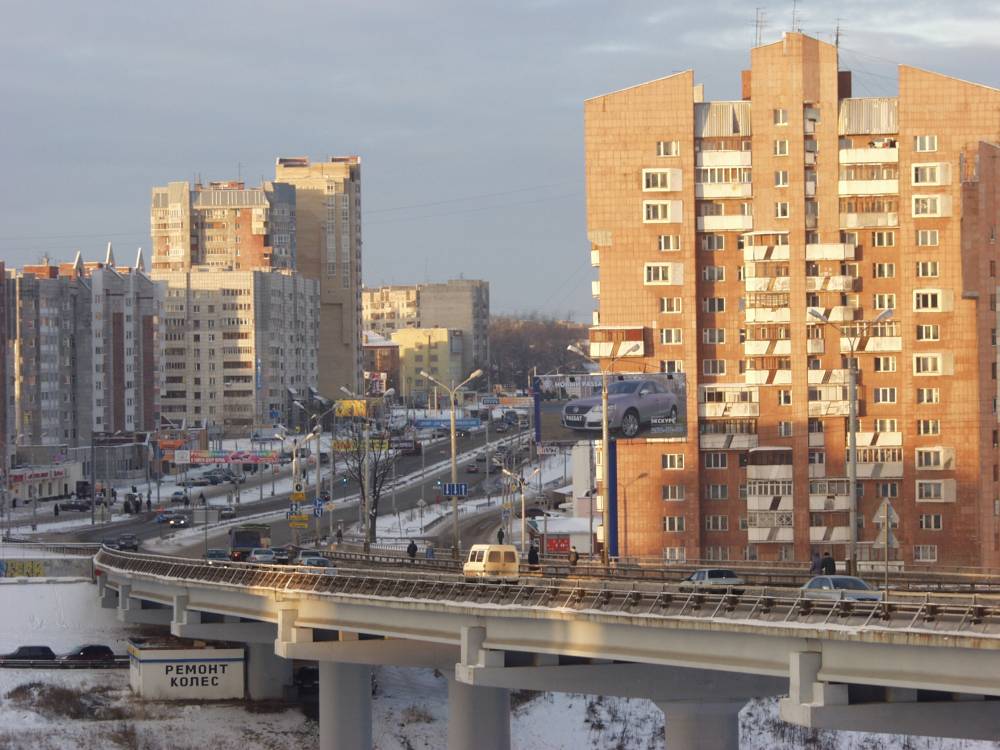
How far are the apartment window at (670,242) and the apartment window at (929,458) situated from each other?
16.6 m

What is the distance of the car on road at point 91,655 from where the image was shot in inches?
3292

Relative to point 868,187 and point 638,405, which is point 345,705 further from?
point 868,187

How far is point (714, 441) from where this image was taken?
326ft

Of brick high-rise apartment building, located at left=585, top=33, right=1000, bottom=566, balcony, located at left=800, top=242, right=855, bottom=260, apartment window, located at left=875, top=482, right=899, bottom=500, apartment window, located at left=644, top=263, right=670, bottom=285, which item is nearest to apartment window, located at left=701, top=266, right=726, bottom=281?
brick high-rise apartment building, located at left=585, top=33, right=1000, bottom=566

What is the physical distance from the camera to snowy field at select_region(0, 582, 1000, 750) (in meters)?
73.2

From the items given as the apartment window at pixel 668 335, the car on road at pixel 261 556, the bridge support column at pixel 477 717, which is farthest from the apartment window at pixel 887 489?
the bridge support column at pixel 477 717

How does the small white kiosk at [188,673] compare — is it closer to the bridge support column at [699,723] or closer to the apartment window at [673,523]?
the apartment window at [673,523]

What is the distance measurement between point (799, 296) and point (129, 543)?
A: 4650 centimetres

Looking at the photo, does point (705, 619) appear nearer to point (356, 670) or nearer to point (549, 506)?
point (356, 670)

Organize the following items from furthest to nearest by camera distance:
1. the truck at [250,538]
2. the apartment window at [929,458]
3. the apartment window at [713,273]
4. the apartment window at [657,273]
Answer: the truck at [250,538] → the apartment window at [713,273] → the apartment window at [657,273] → the apartment window at [929,458]

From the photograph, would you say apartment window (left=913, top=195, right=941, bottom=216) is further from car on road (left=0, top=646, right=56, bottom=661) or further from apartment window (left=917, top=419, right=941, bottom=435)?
car on road (left=0, top=646, right=56, bottom=661)

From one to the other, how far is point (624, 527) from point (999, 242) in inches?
957

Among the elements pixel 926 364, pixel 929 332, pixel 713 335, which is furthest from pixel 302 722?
pixel 929 332

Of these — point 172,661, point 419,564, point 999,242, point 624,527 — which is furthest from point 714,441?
point 172,661
